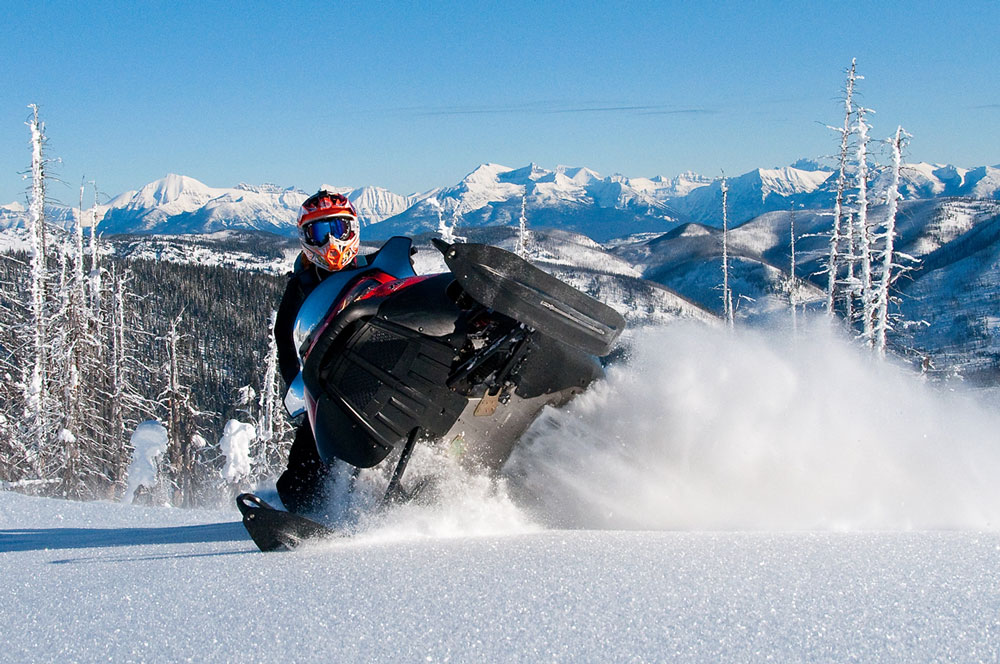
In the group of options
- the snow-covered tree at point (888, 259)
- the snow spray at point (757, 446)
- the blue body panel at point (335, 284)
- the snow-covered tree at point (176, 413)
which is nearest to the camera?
the snow spray at point (757, 446)

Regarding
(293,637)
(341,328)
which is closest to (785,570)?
(293,637)

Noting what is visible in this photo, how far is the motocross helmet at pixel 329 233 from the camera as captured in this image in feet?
16.5

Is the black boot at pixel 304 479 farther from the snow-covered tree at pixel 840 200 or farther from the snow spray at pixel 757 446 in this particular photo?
the snow-covered tree at pixel 840 200

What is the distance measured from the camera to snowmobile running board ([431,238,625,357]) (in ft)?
12.3

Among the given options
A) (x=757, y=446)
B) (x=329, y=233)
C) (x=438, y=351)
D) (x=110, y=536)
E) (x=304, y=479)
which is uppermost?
(x=329, y=233)

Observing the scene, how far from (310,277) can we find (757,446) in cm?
314

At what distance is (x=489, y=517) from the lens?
439 cm

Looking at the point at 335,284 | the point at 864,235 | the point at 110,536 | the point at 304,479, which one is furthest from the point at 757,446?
the point at 864,235

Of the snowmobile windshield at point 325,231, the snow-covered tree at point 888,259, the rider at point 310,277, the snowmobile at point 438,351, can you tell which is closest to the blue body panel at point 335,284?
the snowmobile at point 438,351

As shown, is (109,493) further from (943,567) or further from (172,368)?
(943,567)

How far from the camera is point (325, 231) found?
16.5 ft

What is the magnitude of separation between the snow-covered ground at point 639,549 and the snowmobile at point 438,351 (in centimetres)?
34

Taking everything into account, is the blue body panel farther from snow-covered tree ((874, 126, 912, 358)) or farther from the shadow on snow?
snow-covered tree ((874, 126, 912, 358))

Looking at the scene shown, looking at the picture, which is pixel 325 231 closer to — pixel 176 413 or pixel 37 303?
pixel 37 303
